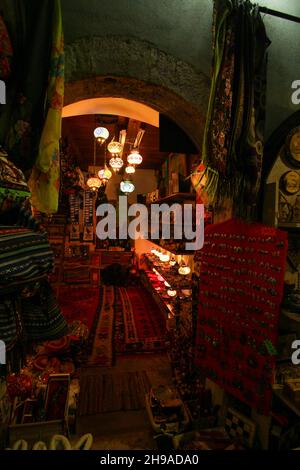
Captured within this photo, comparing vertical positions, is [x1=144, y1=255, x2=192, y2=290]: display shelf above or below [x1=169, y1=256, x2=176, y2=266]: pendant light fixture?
below

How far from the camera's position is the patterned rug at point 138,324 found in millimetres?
4824

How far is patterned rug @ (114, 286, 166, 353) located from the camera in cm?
482

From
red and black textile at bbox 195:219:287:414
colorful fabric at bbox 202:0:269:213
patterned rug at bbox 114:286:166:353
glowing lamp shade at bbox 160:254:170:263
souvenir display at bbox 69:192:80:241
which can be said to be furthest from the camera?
souvenir display at bbox 69:192:80:241

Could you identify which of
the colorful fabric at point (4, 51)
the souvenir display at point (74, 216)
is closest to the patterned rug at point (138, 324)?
the souvenir display at point (74, 216)

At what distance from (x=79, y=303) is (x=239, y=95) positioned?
20.4ft

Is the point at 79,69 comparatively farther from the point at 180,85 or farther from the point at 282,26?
the point at 282,26

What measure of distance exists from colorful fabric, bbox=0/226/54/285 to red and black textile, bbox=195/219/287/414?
4.88 feet

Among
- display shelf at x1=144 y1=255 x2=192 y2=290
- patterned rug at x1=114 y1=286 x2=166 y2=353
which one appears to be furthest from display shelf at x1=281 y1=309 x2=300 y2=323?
patterned rug at x1=114 y1=286 x2=166 y2=353

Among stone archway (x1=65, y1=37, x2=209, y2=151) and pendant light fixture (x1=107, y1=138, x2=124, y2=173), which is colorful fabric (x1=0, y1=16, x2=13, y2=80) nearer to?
stone archway (x1=65, y1=37, x2=209, y2=151)

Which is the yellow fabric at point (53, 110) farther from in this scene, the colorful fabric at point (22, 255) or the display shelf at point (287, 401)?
the display shelf at point (287, 401)

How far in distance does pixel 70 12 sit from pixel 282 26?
1.87 meters

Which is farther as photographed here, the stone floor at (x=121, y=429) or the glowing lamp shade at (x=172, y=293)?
the glowing lamp shade at (x=172, y=293)

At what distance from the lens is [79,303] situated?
22.4ft

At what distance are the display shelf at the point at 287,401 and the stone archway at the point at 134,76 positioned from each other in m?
2.19
